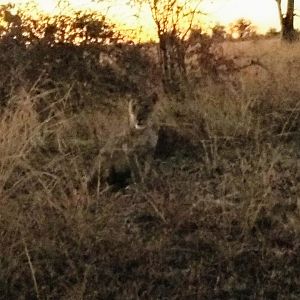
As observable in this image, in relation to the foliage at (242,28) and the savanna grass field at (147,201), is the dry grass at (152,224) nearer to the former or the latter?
the savanna grass field at (147,201)

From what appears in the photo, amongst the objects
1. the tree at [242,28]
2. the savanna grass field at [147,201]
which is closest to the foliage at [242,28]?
the tree at [242,28]

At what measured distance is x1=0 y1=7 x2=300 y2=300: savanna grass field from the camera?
16.5ft

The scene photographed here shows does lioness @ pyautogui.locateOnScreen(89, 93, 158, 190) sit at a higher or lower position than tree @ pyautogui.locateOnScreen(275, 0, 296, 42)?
lower

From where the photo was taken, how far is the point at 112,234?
18.1 feet

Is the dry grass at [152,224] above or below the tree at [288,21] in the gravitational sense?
below

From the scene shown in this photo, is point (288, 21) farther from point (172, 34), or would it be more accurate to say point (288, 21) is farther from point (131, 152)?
point (131, 152)

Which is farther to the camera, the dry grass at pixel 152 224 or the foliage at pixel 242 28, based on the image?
the foliage at pixel 242 28

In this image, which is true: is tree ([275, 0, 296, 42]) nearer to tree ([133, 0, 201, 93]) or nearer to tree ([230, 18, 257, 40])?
tree ([230, 18, 257, 40])

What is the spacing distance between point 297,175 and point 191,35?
160 inches

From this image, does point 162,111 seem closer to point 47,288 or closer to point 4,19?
point 4,19

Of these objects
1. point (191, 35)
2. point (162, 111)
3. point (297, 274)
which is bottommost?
point (297, 274)

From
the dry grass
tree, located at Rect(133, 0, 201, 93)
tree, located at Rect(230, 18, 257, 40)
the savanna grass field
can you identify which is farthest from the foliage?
the dry grass

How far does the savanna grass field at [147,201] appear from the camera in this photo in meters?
5.03

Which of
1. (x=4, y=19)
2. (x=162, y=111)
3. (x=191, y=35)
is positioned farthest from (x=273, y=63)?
(x=4, y=19)
